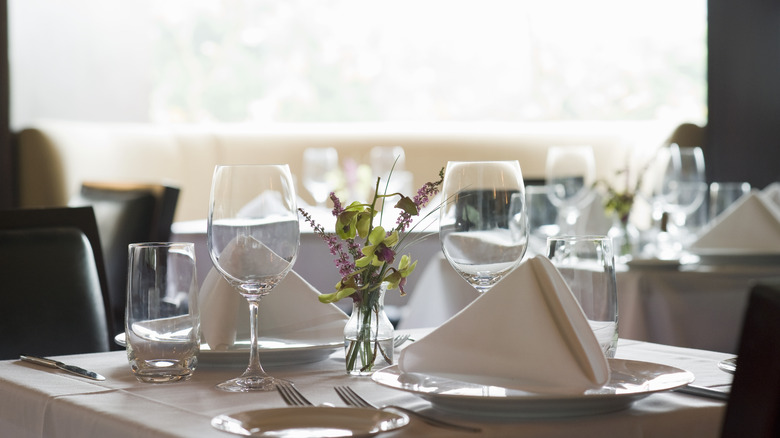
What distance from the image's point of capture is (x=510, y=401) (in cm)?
80

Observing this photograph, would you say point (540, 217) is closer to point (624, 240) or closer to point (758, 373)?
point (624, 240)

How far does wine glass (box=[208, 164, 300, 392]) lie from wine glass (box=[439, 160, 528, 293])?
7.2 inches

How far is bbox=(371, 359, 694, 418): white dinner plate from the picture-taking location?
0.80 meters

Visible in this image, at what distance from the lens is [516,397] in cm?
80

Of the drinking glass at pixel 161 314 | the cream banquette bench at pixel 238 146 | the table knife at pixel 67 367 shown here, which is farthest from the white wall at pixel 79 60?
the drinking glass at pixel 161 314

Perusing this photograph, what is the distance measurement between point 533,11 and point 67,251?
5.65 meters

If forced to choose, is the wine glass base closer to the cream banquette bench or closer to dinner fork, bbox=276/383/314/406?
dinner fork, bbox=276/383/314/406

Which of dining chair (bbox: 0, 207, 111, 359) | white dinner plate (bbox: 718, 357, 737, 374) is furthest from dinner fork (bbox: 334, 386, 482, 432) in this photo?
dining chair (bbox: 0, 207, 111, 359)

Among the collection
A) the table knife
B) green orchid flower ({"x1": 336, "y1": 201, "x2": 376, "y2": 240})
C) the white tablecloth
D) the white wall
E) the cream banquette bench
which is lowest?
the white tablecloth

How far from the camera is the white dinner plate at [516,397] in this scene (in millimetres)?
801

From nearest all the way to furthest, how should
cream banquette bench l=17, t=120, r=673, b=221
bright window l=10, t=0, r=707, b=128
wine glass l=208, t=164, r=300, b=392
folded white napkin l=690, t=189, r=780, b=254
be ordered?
1. wine glass l=208, t=164, r=300, b=392
2. folded white napkin l=690, t=189, r=780, b=254
3. cream banquette bench l=17, t=120, r=673, b=221
4. bright window l=10, t=0, r=707, b=128

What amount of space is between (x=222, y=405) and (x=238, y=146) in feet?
14.4

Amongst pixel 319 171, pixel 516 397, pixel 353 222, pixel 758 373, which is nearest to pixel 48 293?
pixel 353 222

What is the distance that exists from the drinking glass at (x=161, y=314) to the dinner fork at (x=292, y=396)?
13 centimetres
